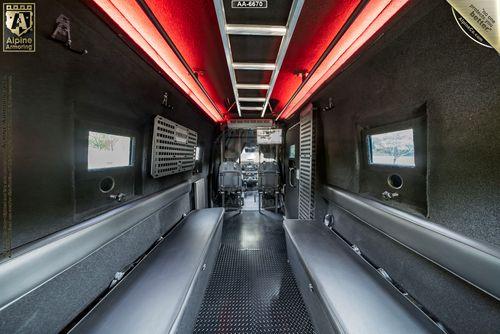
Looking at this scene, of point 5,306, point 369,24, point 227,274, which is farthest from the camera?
A: point 227,274

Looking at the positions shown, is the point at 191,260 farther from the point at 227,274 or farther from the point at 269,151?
the point at 269,151

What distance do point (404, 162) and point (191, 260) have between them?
2297mm

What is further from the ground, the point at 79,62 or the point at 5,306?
the point at 79,62

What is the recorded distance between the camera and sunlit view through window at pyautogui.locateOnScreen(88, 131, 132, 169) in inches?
58.6

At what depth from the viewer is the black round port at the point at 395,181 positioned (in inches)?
65.9

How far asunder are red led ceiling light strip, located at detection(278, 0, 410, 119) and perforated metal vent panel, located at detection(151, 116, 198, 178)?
2190 millimetres

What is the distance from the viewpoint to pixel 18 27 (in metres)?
0.95

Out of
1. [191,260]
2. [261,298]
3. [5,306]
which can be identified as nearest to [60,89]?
[5,306]

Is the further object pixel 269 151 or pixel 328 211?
pixel 269 151

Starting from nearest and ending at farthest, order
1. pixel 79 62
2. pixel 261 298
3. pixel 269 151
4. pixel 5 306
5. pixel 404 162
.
Answer: 1. pixel 5 306
2. pixel 79 62
3. pixel 404 162
4. pixel 261 298
5. pixel 269 151

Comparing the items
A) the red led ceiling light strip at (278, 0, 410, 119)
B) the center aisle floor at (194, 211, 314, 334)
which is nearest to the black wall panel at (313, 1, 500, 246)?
the red led ceiling light strip at (278, 0, 410, 119)

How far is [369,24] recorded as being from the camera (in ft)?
5.56

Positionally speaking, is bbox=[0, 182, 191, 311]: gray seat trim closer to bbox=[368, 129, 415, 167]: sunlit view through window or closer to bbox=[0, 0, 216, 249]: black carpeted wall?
bbox=[0, 0, 216, 249]: black carpeted wall

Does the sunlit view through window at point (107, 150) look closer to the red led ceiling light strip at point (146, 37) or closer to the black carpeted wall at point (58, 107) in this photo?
the black carpeted wall at point (58, 107)
